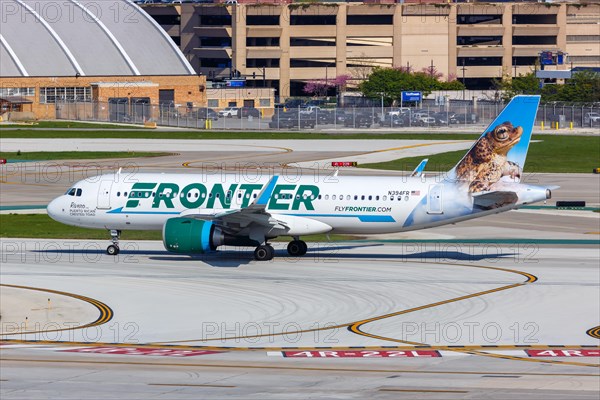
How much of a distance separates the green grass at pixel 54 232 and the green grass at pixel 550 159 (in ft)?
122

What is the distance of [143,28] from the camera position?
177 m

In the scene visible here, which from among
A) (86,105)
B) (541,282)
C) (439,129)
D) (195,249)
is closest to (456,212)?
(541,282)

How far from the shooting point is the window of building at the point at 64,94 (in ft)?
525

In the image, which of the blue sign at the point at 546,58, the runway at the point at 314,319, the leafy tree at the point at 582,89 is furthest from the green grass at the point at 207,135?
the runway at the point at 314,319

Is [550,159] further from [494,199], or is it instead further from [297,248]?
[494,199]

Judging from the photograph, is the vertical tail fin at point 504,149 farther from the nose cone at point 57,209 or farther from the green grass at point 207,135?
the green grass at point 207,135

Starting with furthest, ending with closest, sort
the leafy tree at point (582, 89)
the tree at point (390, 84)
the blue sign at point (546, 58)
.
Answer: the blue sign at point (546, 58), the tree at point (390, 84), the leafy tree at point (582, 89)

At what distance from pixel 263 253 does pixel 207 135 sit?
8336 centimetres

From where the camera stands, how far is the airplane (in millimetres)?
48531

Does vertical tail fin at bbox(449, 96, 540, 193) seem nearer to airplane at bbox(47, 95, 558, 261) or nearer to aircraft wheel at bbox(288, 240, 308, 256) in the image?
airplane at bbox(47, 95, 558, 261)

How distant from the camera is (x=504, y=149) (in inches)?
1938

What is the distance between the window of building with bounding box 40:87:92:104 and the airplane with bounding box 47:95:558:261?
112018mm

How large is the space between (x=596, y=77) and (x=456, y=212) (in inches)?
5138

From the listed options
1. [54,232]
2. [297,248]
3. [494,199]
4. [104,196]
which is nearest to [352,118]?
[54,232]
